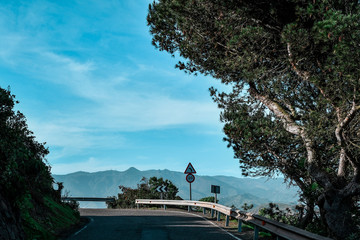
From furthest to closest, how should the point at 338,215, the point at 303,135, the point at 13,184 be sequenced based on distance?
the point at 303,135 → the point at 338,215 → the point at 13,184

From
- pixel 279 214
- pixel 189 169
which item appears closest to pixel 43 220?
pixel 279 214

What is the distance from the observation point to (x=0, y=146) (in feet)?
32.8

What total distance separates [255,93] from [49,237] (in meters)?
9.67

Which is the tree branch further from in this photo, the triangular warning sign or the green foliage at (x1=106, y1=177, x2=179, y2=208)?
the green foliage at (x1=106, y1=177, x2=179, y2=208)

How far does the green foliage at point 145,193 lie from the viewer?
1338 inches

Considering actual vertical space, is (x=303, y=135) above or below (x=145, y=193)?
above

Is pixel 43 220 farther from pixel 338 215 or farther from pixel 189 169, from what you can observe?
pixel 189 169

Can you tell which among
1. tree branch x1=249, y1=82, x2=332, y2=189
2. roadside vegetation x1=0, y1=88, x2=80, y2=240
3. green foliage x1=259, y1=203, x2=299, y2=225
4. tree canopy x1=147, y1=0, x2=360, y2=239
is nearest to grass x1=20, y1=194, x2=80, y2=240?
roadside vegetation x1=0, y1=88, x2=80, y2=240

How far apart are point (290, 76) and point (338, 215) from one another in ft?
17.5

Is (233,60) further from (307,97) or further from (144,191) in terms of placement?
(144,191)

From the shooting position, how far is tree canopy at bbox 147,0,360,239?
1136 centimetres

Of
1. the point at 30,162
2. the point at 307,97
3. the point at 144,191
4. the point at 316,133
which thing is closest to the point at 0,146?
the point at 30,162

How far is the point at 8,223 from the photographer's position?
30.2 feet

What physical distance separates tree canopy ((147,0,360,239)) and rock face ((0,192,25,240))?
310 inches
